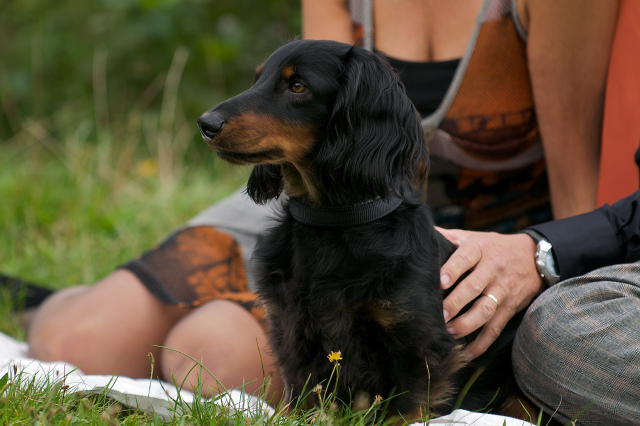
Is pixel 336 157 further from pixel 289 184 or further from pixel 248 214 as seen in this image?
pixel 248 214

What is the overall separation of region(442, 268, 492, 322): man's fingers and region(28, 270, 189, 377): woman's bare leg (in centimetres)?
115

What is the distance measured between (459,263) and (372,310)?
Answer: 33 centimetres

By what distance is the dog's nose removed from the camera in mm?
1439

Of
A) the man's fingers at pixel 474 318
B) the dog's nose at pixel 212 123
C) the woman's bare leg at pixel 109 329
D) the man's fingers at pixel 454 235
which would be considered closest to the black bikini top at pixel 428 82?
the man's fingers at pixel 454 235

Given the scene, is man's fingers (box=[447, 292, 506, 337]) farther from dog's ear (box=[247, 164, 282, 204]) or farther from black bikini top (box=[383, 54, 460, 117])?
black bikini top (box=[383, 54, 460, 117])

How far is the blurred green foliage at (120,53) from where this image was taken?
A: 516cm

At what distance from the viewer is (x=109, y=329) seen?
2.23 m

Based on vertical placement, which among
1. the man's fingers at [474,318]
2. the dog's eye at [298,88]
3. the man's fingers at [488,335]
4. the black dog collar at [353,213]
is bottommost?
the man's fingers at [488,335]

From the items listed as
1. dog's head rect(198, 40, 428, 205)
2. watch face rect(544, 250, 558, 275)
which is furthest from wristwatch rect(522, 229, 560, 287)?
dog's head rect(198, 40, 428, 205)

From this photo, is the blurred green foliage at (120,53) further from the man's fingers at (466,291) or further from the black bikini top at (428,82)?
the man's fingers at (466,291)

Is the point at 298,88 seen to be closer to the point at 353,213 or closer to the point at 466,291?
the point at 353,213

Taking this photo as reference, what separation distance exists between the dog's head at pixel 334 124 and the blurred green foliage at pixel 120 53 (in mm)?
3631

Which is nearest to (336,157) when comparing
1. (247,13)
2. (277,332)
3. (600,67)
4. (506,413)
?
(277,332)

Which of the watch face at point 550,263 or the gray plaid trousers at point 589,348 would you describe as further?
the watch face at point 550,263
